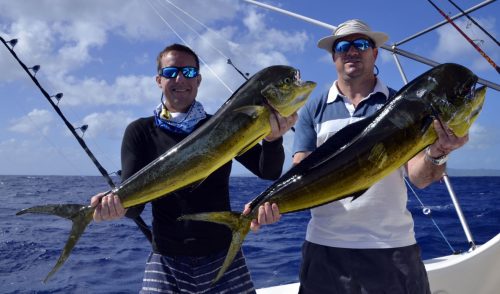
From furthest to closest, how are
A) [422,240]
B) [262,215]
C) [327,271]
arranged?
[422,240] → [327,271] → [262,215]

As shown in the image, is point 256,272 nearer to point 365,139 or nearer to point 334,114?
point 334,114

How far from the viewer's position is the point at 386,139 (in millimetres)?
1909

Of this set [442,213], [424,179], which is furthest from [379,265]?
[442,213]

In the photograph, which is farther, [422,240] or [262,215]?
[422,240]

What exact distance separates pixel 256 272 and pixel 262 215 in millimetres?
5865

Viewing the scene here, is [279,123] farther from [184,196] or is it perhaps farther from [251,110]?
[184,196]

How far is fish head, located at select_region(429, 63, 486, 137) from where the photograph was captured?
1859 millimetres

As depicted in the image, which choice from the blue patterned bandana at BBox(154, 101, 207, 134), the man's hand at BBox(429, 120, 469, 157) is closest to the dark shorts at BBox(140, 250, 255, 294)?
the blue patterned bandana at BBox(154, 101, 207, 134)

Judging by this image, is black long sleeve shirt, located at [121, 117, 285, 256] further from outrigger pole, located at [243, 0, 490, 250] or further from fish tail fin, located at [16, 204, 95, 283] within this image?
outrigger pole, located at [243, 0, 490, 250]

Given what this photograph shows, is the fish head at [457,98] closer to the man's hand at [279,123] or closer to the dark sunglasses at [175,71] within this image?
the man's hand at [279,123]

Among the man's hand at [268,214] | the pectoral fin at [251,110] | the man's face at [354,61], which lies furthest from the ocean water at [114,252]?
the pectoral fin at [251,110]

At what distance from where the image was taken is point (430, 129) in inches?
74.7

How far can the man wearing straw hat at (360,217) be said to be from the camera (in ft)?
7.93

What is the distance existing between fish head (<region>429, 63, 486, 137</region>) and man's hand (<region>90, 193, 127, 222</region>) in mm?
1553
